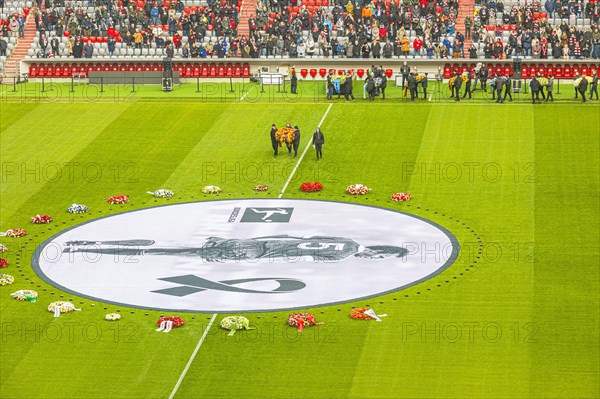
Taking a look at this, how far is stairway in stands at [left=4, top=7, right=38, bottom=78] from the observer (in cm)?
10362

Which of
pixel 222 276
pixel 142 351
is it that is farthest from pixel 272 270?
pixel 142 351

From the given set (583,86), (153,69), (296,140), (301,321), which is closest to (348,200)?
(296,140)

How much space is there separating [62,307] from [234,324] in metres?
7.18

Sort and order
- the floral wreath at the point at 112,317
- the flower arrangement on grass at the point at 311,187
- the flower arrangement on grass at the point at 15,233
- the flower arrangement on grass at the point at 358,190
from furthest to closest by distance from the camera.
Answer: the flower arrangement on grass at the point at 311,187 → the flower arrangement on grass at the point at 358,190 → the flower arrangement on grass at the point at 15,233 → the floral wreath at the point at 112,317

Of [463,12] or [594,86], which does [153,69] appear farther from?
[594,86]

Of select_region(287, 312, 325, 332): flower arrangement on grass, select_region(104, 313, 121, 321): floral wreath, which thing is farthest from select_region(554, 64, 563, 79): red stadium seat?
select_region(104, 313, 121, 321): floral wreath

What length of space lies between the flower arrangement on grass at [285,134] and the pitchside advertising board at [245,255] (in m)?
7.88

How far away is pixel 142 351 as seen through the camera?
53875 millimetres

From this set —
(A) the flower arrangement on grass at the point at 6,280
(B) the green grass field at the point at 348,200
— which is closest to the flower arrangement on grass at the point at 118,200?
(B) the green grass field at the point at 348,200

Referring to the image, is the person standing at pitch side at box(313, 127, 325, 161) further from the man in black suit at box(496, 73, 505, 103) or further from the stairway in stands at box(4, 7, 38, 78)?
the stairway in stands at box(4, 7, 38, 78)

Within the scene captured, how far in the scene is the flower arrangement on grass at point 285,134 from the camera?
260 feet

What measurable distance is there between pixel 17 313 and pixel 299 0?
177 feet

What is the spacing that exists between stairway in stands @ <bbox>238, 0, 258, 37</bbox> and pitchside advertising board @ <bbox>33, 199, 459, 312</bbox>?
35.1 metres

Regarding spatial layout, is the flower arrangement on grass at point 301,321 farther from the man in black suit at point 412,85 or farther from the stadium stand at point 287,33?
the stadium stand at point 287,33
